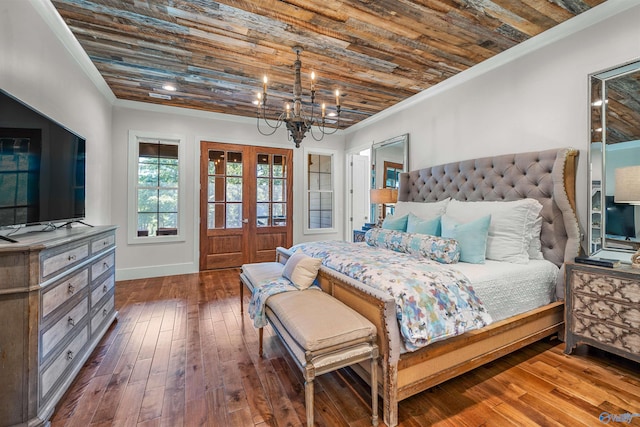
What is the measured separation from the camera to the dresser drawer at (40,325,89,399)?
1.48 meters

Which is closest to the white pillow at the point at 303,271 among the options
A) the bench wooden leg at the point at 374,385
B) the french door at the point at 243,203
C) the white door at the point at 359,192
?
the bench wooden leg at the point at 374,385

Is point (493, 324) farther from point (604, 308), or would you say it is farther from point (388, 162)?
point (388, 162)

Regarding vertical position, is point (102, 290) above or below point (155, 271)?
above

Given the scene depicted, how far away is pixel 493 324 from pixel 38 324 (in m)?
2.70

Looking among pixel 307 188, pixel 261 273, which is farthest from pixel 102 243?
pixel 307 188

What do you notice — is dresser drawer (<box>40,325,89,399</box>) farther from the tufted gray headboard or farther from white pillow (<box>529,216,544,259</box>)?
the tufted gray headboard

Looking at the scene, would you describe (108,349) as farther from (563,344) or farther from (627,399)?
(563,344)

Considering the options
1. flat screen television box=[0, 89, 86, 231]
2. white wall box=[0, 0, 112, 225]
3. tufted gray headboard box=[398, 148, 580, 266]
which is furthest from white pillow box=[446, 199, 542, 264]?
white wall box=[0, 0, 112, 225]

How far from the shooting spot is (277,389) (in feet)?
5.91

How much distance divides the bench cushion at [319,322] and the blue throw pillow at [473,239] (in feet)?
4.06

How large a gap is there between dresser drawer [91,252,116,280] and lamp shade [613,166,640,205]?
Answer: 13.4ft

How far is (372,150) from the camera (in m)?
5.02

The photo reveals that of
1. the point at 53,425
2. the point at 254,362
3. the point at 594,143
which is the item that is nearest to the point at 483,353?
the point at 254,362

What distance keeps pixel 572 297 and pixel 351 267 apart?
5.72ft
